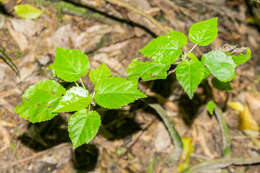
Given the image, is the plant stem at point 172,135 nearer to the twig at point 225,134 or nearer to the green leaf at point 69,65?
the twig at point 225,134

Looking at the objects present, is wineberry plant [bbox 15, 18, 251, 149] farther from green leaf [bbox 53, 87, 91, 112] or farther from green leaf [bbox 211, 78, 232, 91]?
green leaf [bbox 211, 78, 232, 91]

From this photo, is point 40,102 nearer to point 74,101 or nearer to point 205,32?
point 74,101

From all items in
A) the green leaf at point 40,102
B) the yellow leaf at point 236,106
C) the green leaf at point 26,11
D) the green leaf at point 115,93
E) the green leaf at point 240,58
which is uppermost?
the green leaf at point 240,58

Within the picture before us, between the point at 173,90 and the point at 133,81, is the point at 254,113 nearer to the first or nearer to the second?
the point at 173,90

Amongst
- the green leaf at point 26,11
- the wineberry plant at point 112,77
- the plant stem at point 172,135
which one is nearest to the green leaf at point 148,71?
the wineberry plant at point 112,77

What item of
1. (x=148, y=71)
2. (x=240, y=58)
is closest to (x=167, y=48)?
(x=148, y=71)

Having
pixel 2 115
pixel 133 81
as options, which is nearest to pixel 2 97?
pixel 2 115

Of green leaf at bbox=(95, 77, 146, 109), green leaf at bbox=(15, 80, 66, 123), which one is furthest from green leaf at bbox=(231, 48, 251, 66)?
green leaf at bbox=(15, 80, 66, 123)
